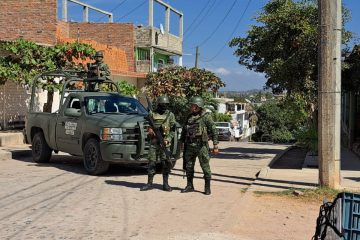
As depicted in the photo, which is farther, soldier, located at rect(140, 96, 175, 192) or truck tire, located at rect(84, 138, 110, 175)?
truck tire, located at rect(84, 138, 110, 175)

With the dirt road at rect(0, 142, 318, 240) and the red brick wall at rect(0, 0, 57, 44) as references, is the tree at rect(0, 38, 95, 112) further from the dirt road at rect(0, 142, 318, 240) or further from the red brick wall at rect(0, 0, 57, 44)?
the dirt road at rect(0, 142, 318, 240)

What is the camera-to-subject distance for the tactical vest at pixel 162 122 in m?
9.41

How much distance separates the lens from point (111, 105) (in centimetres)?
1206

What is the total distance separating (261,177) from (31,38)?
13193 mm

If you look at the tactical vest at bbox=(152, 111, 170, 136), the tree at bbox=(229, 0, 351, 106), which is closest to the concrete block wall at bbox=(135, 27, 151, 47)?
the tree at bbox=(229, 0, 351, 106)

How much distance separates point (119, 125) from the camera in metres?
10.8

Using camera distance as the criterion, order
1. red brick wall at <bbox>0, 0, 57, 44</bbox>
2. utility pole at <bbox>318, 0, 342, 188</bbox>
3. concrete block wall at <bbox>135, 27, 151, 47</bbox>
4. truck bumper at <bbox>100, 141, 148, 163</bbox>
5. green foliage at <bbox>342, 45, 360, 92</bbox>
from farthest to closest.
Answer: concrete block wall at <bbox>135, 27, 151, 47</bbox> → red brick wall at <bbox>0, 0, 57, 44</bbox> → green foliage at <bbox>342, 45, 360, 92</bbox> → truck bumper at <bbox>100, 141, 148, 163</bbox> → utility pole at <bbox>318, 0, 342, 188</bbox>

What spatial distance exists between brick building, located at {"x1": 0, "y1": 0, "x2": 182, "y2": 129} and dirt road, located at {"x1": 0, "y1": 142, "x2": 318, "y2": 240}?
8153 mm

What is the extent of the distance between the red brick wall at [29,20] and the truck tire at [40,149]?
826 cm

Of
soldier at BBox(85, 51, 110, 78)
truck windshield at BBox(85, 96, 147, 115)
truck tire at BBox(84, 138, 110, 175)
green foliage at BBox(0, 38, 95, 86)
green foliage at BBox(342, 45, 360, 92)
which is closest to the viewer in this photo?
truck tire at BBox(84, 138, 110, 175)

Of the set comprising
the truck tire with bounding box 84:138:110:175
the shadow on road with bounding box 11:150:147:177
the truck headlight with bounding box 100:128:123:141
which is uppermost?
the truck headlight with bounding box 100:128:123:141

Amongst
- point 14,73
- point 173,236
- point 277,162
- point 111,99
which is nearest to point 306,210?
point 173,236

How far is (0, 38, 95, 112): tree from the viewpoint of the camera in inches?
648

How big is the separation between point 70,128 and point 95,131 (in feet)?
3.90
